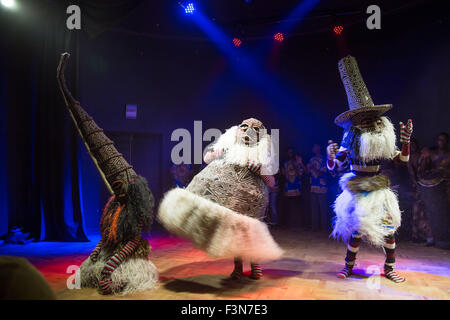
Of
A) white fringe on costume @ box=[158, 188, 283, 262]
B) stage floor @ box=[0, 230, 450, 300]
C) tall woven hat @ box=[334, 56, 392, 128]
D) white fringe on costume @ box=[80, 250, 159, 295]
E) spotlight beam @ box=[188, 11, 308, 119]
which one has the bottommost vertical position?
stage floor @ box=[0, 230, 450, 300]

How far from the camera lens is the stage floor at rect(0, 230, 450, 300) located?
2840 millimetres

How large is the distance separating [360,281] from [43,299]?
9.95ft

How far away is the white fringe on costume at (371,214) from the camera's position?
3.12 meters

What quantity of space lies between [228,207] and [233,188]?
0.17m

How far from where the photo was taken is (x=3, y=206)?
515 cm

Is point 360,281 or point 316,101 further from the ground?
point 316,101

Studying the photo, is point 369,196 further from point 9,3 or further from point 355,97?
point 9,3

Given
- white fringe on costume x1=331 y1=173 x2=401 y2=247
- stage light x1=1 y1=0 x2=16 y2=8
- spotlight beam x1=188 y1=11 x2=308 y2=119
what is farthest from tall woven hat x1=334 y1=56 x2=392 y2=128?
stage light x1=1 y1=0 x2=16 y2=8

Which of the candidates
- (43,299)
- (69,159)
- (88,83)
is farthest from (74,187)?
(43,299)

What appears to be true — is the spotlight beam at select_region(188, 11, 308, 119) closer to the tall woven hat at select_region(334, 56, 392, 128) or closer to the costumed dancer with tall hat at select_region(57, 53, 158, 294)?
the tall woven hat at select_region(334, 56, 392, 128)

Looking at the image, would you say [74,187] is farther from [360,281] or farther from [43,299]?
[43,299]

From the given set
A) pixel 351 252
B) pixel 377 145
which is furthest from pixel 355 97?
pixel 351 252

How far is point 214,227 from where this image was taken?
8.59 ft

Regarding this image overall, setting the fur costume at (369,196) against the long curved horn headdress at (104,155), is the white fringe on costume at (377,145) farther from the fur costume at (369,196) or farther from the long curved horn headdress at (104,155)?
the long curved horn headdress at (104,155)
